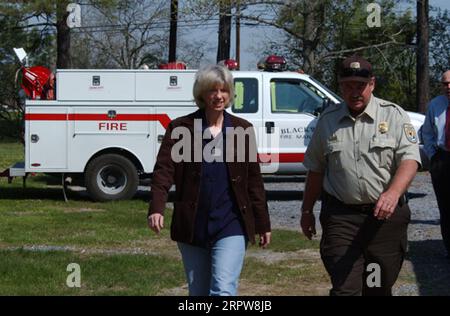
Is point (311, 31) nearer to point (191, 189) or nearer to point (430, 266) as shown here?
point (430, 266)

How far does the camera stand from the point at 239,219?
4.82 m

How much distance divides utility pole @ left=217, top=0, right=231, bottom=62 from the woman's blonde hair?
51.2 feet

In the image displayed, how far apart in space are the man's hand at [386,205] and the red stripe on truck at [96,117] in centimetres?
861

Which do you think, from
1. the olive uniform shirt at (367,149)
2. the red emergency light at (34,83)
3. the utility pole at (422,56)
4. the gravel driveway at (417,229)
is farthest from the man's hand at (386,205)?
the utility pole at (422,56)

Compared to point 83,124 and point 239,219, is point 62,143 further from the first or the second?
point 239,219

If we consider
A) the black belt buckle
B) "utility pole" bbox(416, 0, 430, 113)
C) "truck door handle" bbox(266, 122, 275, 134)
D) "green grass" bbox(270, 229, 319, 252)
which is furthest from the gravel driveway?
"utility pole" bbox(416, 0, 430, 113)

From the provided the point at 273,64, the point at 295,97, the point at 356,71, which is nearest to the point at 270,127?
the point at 295,97

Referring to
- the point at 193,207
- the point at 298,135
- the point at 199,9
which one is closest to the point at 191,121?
the point at 193,207

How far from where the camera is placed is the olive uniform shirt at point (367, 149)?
15.8ft

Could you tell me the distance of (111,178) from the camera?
1337 centimetres

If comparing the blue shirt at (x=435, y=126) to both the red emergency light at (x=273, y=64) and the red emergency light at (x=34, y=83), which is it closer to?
the red emergency light at (x=273, y=64)

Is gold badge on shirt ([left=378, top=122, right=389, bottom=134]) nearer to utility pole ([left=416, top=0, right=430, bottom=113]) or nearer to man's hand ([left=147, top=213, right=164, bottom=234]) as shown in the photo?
man's hand ([left=147, top=213, right=164, bottom=234])

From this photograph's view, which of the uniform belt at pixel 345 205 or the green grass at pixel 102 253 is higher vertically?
the uniform belt at pixel 345 205

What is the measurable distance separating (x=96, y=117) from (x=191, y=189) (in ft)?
27.8
